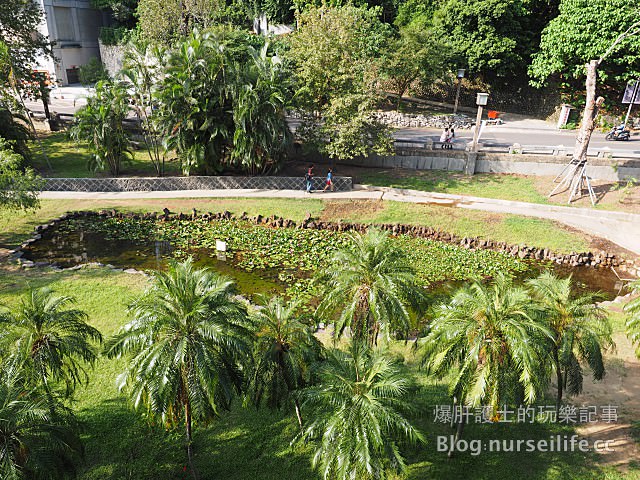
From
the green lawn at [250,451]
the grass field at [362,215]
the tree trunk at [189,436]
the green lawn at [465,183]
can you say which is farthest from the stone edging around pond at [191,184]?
the tree trunk at [189,436]

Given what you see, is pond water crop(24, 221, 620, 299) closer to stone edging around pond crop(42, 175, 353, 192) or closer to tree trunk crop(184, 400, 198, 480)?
stone edging around pond crop(42, 175, 353, 192)

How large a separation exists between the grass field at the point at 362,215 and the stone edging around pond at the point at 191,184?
5.97 feet

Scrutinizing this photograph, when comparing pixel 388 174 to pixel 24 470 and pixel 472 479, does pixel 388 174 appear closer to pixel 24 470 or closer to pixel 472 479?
pixel 472 479

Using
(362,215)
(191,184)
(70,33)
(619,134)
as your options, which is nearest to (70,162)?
(191,184)

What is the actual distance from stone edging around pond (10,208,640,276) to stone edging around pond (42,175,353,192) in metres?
3.64

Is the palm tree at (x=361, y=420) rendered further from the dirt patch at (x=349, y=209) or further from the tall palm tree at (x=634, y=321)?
the dirt patch at (x=349, y=209)

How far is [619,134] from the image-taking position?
3812cm

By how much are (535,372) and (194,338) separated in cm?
728

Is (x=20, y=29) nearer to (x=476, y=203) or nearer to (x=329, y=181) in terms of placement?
(x=329, y=181)

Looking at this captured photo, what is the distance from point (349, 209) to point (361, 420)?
20.6 meters

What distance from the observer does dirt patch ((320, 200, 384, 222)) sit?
27.6 metres

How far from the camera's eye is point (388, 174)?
3394cm

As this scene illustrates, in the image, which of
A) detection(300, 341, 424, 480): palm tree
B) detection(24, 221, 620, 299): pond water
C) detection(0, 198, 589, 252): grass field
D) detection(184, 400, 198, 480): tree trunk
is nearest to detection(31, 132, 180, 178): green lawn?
detection(0, 198, 589, 252): grass field

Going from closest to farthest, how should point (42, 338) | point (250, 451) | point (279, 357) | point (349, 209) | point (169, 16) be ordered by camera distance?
point (42, 338) < point (279, 357) < point (250, 451) < point (349, 209) < point (169, 16)
